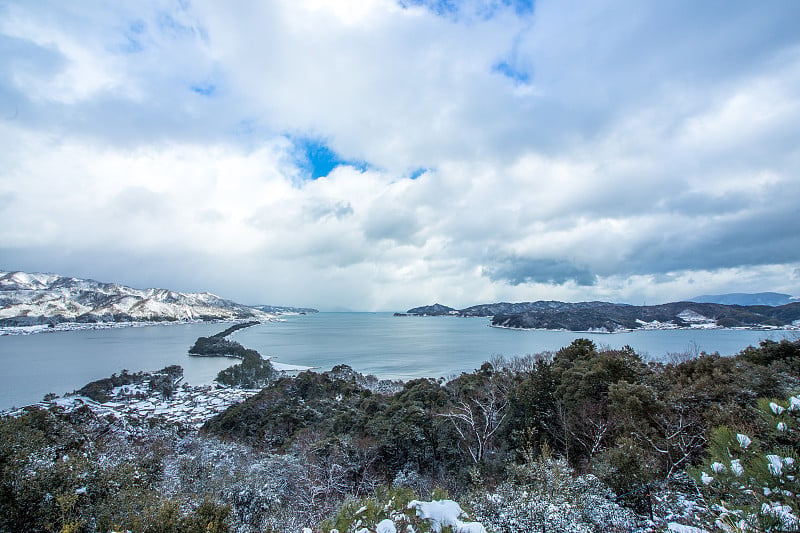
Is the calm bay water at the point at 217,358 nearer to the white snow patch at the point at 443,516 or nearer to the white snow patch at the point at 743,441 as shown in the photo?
the white snow patch at the point at 443,516

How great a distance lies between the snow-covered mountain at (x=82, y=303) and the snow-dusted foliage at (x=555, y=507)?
18950 cm

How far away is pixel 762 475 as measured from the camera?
12.7ft

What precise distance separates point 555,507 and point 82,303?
218565 millimetres

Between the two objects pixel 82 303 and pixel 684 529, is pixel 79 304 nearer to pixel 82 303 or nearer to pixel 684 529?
pixel 82 303

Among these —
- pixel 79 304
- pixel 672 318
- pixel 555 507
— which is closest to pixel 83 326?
pixel 79 304

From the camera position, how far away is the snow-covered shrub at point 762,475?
11.1ft

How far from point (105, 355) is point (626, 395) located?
9898 centimetres

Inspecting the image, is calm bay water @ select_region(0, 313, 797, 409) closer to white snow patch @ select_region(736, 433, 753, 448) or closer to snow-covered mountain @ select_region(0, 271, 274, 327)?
white snow patch @ select_region(736, 433, 753, 448)

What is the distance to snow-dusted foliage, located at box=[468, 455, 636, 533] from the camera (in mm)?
6779

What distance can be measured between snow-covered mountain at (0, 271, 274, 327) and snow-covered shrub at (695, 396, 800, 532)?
193281 mm

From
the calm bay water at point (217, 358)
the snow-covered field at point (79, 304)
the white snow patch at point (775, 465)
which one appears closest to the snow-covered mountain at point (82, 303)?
the snow-covered field at point (79, 304)

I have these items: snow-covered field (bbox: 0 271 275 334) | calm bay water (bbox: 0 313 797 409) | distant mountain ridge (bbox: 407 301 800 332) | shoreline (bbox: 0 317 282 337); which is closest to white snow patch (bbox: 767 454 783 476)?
calm bay water (bbox: 0 313 797 409)

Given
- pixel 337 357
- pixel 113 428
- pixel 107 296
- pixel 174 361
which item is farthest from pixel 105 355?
pixel 107 296

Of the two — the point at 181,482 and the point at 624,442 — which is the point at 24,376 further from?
the point at 624,442
